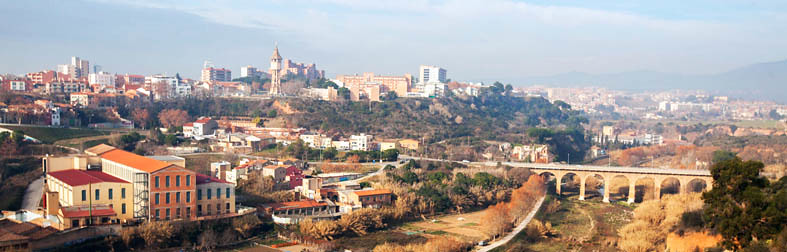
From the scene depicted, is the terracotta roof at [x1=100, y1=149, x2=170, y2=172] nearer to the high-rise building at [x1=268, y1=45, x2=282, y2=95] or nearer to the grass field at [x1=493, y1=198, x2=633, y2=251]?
the grass field at [x1=493, y1=198, x2=633, y2=251]

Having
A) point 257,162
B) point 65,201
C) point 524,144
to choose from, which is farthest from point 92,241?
point 524,144

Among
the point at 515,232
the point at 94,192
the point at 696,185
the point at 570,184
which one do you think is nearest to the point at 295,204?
the point at 94,192

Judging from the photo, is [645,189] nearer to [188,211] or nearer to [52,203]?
[188,211]

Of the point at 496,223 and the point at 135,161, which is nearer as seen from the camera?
the point at 135,161

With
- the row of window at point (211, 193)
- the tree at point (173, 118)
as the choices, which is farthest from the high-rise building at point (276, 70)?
the row of window at point (211, 193)

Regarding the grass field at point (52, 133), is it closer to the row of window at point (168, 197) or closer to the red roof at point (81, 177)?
the red roof at point (81, 177)

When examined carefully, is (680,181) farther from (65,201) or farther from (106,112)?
(106,112)

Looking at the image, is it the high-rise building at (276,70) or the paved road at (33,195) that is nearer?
the paved road at (33,195)
